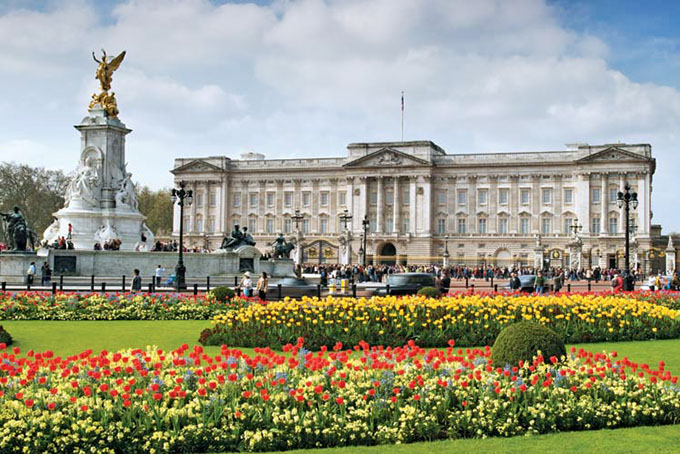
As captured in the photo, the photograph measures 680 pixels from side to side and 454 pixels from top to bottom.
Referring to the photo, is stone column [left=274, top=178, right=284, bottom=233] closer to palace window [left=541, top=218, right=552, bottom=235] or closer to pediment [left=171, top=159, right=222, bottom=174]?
pediment [left=171, top=159, right=222, bottom=174]

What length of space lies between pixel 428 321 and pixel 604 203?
7177 cm

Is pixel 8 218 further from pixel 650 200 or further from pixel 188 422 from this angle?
pixel 650 200

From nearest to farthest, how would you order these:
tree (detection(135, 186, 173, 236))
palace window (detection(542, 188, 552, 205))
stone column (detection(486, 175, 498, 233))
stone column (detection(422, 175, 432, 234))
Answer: palace window (detection(542, 188, 552, 205)) < stone column (detection(486, 175, 498, 233)) < stone column (detection(422, 175, 432, 234)) < tree (detection(135, 186, 173, 236))

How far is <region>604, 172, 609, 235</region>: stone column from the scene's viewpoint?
80.9m

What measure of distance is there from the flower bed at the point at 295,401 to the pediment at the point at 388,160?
7778 cm

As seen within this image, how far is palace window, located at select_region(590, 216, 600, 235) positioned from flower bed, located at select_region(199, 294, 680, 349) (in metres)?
68.6

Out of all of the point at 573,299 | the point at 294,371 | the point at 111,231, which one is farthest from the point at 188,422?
the point at 111,231

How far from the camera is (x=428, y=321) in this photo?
1484 cm

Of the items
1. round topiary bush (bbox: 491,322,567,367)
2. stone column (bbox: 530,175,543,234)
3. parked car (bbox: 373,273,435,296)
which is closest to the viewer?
round topiary bush (bbox: 491,322,567,367)

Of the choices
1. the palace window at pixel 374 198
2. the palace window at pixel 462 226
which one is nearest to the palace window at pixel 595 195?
the palace window at pixel 462 226

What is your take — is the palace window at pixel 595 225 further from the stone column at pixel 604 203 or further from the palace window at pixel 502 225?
the palace window at pixel 502 225

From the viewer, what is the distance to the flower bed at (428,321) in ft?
46.8

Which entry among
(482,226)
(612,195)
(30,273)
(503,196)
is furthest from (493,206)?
(30,273)

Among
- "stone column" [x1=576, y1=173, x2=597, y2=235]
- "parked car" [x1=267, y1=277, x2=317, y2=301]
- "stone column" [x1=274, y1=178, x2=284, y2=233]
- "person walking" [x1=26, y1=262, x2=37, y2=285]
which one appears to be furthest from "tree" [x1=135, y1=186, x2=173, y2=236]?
"parked car" [x1=267, y1=277, x2=317, y2=301]
